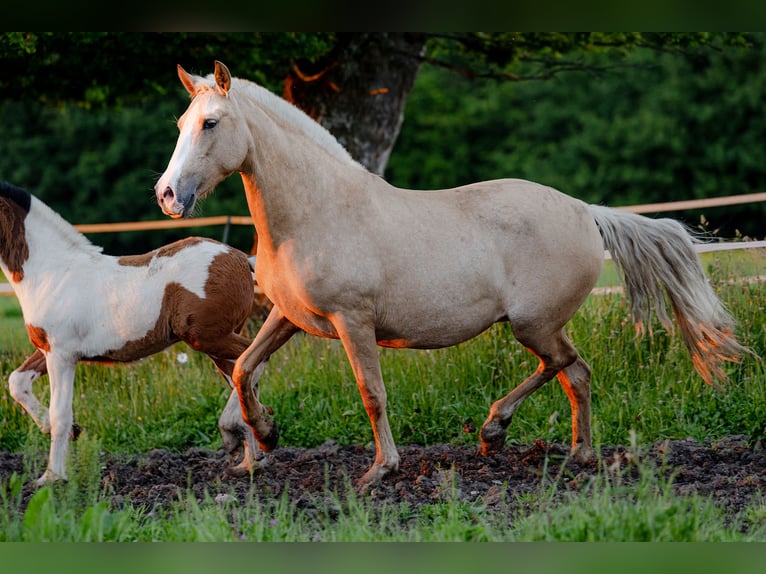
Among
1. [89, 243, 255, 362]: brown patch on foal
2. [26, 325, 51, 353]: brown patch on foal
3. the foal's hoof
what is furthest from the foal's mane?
the foal's hoof

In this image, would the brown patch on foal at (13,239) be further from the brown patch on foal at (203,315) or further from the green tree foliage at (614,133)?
the green tree foliage at (614,133)

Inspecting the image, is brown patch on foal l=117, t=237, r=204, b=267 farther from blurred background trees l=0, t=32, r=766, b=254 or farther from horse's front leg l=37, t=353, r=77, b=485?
blurred background trees l=0, t=32, r=766, b=254

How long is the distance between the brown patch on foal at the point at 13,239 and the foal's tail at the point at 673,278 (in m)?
3.77

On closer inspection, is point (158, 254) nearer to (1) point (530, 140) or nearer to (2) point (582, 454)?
(2) point (582, 454)

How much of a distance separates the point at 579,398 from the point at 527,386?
397mm

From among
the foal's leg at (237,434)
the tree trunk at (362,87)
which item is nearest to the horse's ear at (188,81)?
the foal's leg at (237,434)

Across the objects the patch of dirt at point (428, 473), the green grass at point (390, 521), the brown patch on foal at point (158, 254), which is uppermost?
the brown patch on foal at point (158, 254)

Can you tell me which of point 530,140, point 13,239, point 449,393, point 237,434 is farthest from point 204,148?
point 530,140

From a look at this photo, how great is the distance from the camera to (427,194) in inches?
243

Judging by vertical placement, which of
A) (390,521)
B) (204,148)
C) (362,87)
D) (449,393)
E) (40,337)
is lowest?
(390,521)

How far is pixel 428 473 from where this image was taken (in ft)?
20.5

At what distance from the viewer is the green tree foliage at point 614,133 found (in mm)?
23781

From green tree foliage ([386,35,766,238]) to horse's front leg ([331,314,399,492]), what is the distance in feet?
56.5
